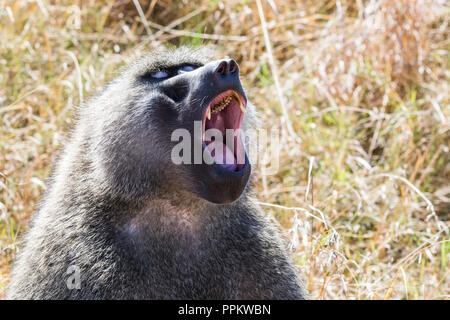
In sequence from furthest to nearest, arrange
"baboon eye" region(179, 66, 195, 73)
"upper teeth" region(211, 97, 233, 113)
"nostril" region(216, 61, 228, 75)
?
"baboon eye" region(179, 66, 195, 73) → "upper teeth" region(211, 97, 233, 113) → "nostril" region(216, 61, 228, 75)

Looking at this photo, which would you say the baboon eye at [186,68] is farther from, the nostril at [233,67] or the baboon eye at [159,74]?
the nostril at [233,67]

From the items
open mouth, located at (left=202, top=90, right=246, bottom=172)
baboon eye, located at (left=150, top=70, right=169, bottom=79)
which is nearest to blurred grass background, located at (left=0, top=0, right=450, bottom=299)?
open mouth, located at (left=202, top=90, right=246, bottom=172)

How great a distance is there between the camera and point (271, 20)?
471 centimetres

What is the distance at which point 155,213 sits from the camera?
2.17 m

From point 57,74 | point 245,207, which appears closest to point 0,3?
point 57,74

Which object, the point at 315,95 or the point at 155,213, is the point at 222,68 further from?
the point at 315,95

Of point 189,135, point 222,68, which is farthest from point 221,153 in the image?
point 222,68

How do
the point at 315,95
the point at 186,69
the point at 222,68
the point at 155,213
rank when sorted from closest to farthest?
1. the point at 222,68
2. the point at 155,213
3. the point at 186,69
4. the point at 315,95

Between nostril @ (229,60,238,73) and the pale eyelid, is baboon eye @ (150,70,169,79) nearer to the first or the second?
the pale eyelid

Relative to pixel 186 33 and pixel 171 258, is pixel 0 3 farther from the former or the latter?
pixel 171 258

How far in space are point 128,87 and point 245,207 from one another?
0.52 m

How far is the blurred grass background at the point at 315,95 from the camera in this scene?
11.0 ft

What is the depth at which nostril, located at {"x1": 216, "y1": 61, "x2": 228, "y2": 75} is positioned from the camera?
2.05m

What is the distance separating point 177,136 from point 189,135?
0.12 feet
